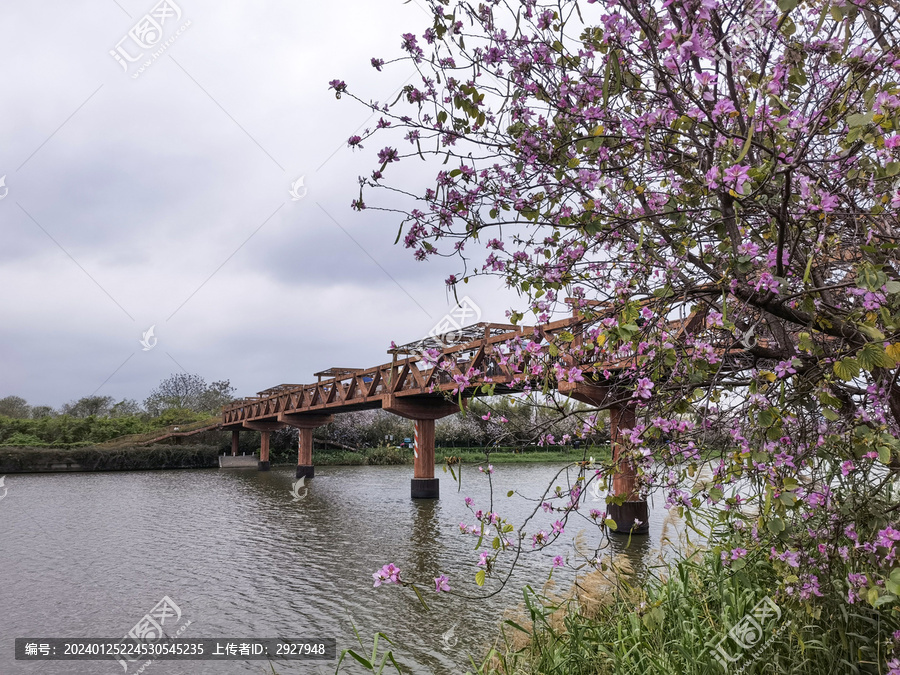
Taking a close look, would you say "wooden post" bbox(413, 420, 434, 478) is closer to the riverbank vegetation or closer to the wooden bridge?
the wooden bridge

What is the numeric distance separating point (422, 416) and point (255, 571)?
1268 centimetres

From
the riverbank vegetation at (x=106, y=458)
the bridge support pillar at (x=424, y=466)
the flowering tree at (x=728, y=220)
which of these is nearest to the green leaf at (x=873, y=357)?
the flowering tree at (x=728, y=220)

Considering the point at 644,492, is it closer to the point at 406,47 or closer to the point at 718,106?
the point at 718,106

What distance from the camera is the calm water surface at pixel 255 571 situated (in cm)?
737

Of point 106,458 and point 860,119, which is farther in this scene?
point 106,458

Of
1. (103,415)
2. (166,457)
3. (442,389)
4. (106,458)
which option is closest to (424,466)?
(442,389)

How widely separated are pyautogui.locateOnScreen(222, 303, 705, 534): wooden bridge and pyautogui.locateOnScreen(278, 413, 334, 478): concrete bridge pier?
2.4 inches

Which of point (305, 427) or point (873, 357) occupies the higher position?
point (873, 357)

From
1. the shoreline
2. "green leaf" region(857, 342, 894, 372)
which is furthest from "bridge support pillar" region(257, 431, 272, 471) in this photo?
"green leaf" region(857, 342, 894, 372)

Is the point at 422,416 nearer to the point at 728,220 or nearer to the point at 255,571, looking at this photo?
the point at 255,571

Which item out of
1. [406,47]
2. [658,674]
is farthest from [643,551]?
[406,47]

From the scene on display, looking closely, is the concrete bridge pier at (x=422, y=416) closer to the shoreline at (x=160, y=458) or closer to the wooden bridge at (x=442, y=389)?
the wooden bridge at (x=442, y=389)

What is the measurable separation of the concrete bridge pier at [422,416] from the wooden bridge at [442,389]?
0.04 m

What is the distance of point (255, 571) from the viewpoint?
10875mm
